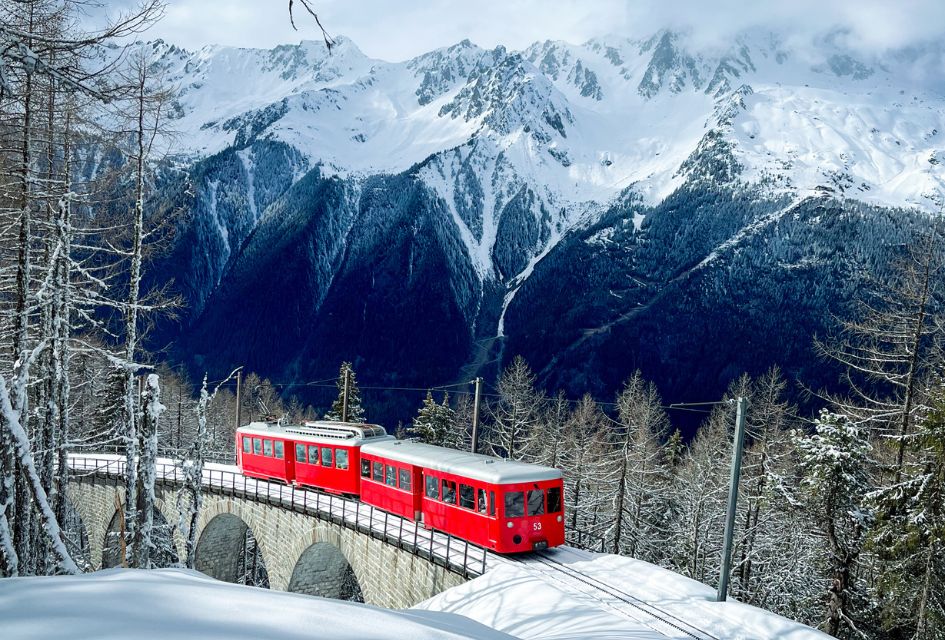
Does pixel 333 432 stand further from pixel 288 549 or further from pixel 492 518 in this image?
pixel 492 518

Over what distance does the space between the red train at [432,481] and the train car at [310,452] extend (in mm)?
41

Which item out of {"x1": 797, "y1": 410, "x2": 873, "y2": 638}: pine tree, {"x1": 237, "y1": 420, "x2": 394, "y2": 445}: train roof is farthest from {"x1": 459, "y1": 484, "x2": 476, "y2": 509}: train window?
{"x1": 797, "y1": 410, "x2": 873, "y2": 638}: pine tree

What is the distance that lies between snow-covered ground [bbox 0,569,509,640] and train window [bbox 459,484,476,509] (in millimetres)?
14318

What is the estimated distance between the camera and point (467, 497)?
19.3 m

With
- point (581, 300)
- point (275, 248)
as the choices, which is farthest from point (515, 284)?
point (275, 248)

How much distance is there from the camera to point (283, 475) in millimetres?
29625

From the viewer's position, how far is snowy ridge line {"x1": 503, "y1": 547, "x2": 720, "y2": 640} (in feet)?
42.5

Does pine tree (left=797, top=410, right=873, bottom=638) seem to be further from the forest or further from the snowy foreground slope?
the snowy foreground slope

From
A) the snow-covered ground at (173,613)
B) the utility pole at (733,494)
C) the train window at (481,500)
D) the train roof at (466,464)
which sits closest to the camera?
the snow-covered ground at (173,613)

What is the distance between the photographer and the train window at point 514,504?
18250 mm

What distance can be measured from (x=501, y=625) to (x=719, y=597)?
17.0 feet

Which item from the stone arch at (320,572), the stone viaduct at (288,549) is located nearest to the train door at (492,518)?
the stone viaduct at (288,549)

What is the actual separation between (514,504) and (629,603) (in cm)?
458

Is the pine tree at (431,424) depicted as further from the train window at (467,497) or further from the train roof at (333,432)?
the train window at (467,497)
